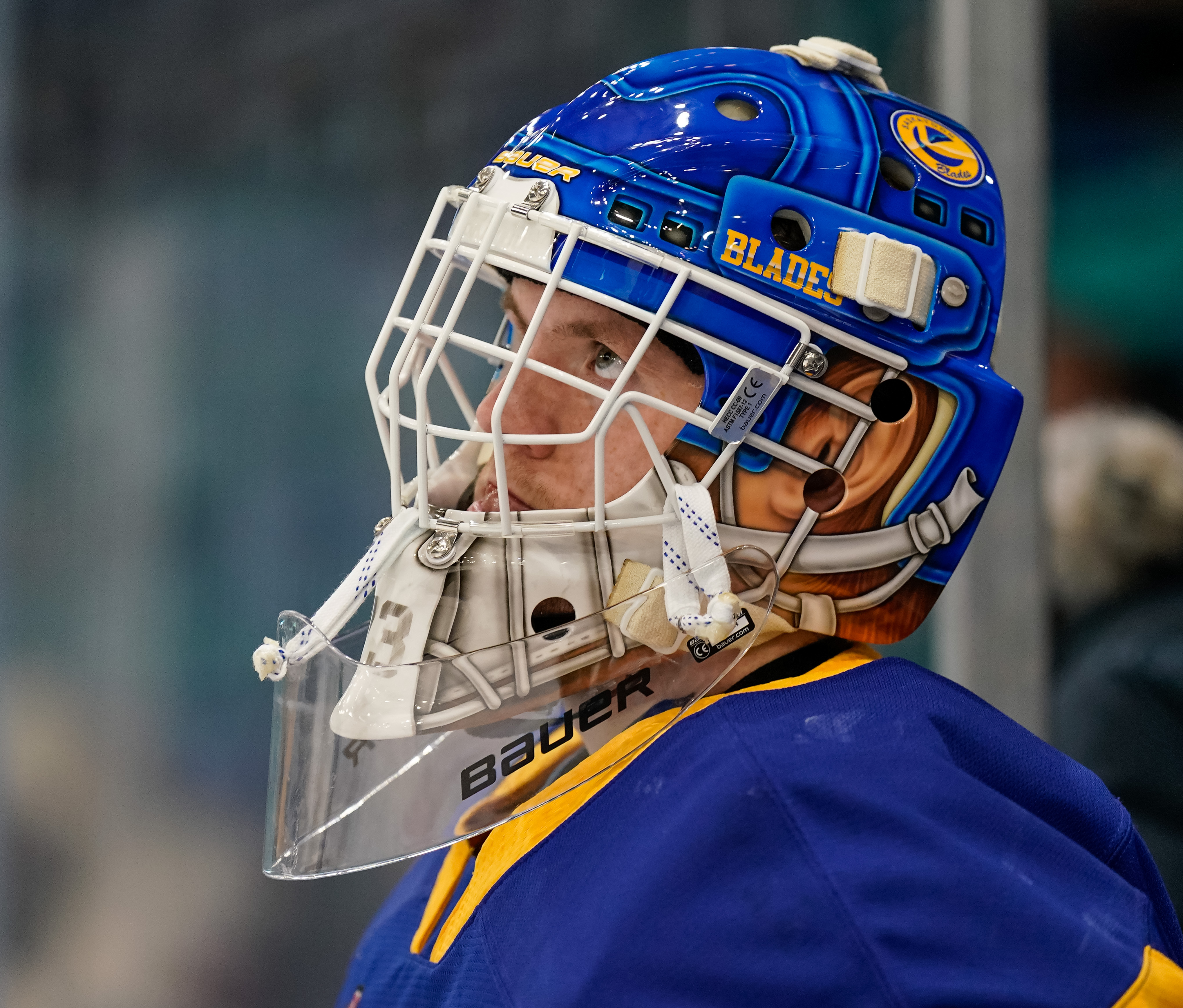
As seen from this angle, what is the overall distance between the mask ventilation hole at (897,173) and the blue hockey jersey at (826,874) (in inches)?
15.9

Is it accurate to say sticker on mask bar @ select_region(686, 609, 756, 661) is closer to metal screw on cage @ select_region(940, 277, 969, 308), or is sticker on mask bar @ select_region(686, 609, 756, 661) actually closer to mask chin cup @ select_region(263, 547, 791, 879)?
mask chin cup @ select_region(263, 547, 791, 879)

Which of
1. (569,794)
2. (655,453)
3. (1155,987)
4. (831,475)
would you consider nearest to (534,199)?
(655,453)

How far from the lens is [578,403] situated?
0.97 m

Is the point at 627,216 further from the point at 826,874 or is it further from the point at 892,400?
the point at 826,874

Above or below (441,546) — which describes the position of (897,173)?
above

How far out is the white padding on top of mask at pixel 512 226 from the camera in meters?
0.94

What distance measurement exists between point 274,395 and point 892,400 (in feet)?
4.66

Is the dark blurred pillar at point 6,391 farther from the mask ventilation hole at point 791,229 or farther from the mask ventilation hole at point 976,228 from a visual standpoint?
the mask ventilation hole at point 976,228

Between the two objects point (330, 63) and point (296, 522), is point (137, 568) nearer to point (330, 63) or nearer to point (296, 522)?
point (296, 522)

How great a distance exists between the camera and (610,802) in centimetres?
89

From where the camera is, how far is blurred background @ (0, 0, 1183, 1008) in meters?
1.79

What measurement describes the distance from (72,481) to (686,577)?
1447 millimetres

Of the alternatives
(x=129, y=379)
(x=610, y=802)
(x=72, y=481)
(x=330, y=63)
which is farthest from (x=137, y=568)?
(x=610, y=802)

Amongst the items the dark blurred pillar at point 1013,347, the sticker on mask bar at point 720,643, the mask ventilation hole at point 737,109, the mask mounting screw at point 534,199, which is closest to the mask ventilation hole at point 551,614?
the sticker on mask bar at point 720,643
